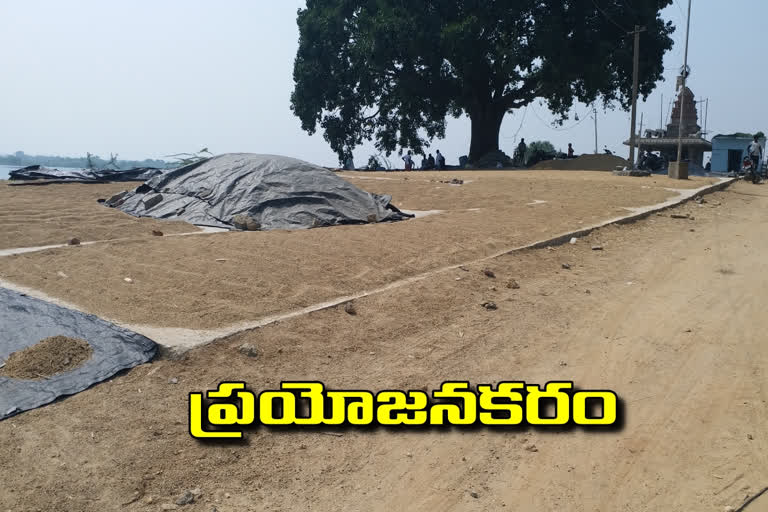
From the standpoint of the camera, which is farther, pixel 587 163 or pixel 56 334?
pixel 587 163

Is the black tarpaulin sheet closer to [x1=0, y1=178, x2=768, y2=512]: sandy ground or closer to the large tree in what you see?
[x1=0, y1=178, x2=768, y2=512]: sandy ground

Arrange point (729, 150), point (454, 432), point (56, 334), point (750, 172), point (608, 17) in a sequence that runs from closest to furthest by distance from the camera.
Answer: point (454, 432) → point (56, 334) → point (750, 172) → point (608, 17) → point (729, 150)

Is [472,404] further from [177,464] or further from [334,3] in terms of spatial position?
[334,3]

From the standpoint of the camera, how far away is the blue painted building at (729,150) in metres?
33.4

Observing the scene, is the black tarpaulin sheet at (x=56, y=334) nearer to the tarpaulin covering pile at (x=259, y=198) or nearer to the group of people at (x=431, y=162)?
the tarpaulin covering pile at (x=259, y=198)

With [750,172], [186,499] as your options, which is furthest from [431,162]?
[186,499]

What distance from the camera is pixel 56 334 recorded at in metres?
4.73

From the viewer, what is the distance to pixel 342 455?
12.2ft

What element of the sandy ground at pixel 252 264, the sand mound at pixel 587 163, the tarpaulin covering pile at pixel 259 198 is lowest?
the sandy ground at pixel 252 264

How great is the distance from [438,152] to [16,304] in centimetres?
2775

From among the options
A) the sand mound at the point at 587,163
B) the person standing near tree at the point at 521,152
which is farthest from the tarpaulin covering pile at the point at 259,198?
the person standing near tree at the point at 521,152
